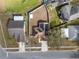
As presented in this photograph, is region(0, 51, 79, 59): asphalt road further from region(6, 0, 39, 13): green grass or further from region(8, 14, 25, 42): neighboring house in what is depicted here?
region(6, 0, 39, 13): green grass

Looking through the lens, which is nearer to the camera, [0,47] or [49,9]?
[0,47]

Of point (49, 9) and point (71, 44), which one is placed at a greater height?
point (49, 9)

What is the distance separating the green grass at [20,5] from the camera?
10641 mm

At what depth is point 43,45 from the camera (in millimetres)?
10172

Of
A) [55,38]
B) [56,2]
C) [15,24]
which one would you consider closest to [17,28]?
[15,24]

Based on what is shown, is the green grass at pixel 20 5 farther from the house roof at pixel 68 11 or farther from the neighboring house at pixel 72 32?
the neighboring house at pixel 72 32

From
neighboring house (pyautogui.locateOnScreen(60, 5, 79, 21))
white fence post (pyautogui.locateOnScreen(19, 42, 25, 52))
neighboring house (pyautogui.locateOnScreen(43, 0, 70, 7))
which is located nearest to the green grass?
neighboring house (pyautogui.locateOnScreen(43, 0, 70, 7))

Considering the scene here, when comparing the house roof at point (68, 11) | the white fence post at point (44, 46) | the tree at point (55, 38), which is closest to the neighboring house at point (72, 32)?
the tree at point (55, 38)

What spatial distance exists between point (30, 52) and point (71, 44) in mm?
1661

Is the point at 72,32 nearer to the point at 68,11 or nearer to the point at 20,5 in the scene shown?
the point at 68,11

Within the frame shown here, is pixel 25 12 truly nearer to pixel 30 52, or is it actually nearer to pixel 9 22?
pixel 9 22

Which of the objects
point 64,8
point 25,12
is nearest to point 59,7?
point 64,8

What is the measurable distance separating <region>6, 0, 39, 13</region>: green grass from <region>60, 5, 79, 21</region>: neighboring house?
3.22 feet

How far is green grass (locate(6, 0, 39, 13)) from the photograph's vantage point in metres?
10.6
